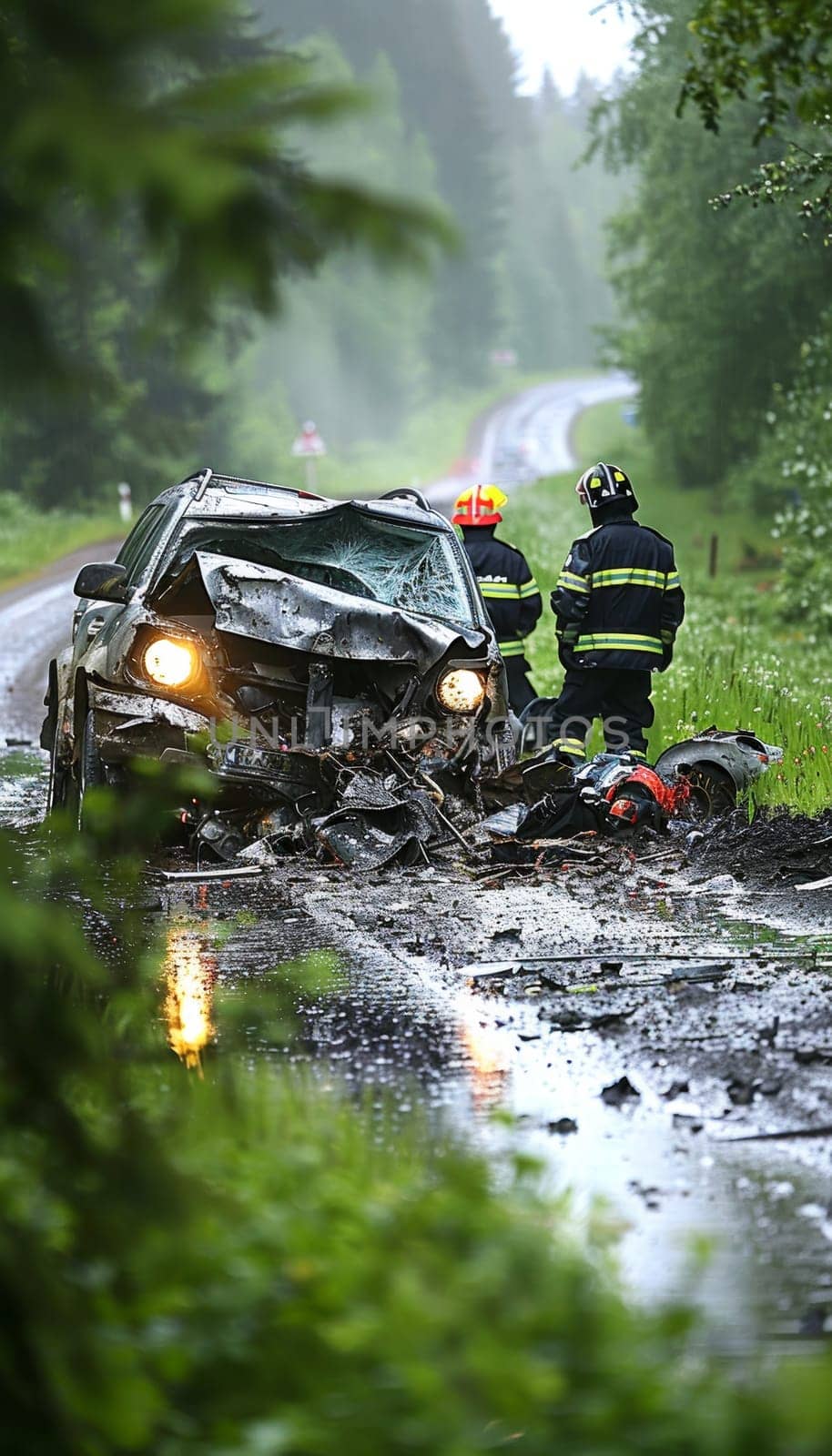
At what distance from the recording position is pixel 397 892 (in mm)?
7844

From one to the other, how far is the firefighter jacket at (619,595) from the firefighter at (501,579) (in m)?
1.45

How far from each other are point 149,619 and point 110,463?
34.8 m

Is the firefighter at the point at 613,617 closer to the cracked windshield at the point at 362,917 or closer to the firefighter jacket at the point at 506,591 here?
the cracked windshield at the point at 362,917

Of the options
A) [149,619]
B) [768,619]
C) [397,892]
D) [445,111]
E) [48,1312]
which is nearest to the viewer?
[48,1312]

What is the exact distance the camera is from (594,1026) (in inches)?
215

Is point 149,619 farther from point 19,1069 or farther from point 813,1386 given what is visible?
point 813,1386

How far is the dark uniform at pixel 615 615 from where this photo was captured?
32.2 feet

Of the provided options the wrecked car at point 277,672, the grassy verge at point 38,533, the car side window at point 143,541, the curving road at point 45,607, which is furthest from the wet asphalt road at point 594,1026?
the grassy verge at point 38,533

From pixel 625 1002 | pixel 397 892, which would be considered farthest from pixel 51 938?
pixel 397 892

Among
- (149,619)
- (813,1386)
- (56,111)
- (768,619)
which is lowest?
(813,1386)

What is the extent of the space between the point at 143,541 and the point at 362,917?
11.7 ft

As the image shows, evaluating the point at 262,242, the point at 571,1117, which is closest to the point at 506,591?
the point at 571,1117

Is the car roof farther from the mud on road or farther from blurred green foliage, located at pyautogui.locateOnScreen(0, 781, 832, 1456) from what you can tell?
blurred green foliage, located at pyautogui.locateOnScreen(0, 781, 832, 1456)

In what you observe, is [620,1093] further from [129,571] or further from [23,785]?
[23,785]
